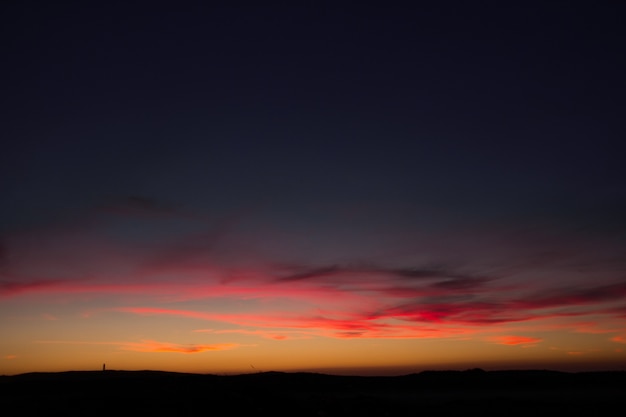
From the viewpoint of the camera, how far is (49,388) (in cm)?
3250

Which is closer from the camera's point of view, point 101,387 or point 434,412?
point 434,412

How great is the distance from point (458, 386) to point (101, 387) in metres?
24.9

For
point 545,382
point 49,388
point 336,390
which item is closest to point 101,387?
point 49,388

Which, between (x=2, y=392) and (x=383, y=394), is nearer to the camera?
(x=2, y=392)

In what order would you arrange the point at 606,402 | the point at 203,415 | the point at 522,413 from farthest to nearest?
the point at 606,402 → the point at 522,413 → the point at 203,415

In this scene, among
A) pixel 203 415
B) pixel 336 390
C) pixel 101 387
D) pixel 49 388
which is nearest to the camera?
pixel 203 415

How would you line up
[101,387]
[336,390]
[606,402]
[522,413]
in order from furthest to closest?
1. [336,390]
2. [101,387]
3. [606,402]
4. [522,413]

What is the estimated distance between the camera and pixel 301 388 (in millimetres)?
36781

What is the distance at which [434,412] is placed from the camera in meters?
22.8

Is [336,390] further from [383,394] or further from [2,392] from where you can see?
[2,392]

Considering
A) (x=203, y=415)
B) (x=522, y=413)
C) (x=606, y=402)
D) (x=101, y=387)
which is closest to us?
(x=203, y=415)

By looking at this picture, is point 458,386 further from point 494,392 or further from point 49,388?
point 49,388

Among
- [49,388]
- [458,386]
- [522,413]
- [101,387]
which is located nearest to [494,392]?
[458,386]

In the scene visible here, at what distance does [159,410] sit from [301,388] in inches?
696
